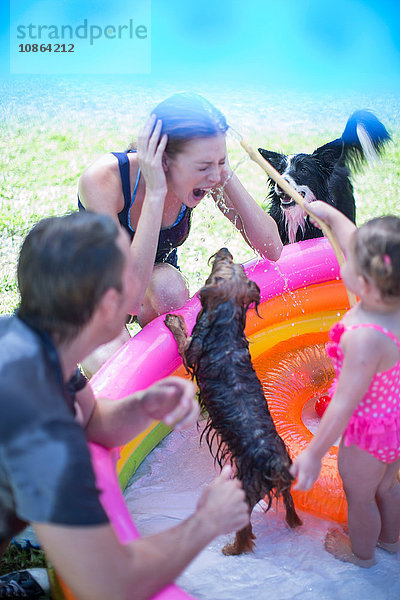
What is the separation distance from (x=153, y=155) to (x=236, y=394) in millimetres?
994

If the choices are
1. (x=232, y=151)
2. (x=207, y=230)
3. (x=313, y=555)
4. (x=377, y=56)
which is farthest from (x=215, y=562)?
(x=377, y=56)

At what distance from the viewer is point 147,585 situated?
148cm

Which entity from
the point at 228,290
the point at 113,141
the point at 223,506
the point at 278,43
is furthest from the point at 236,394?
the point at 278,43

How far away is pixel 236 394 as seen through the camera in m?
2.40

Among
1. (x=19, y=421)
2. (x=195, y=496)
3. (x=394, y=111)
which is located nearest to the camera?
(x=19, y=421)

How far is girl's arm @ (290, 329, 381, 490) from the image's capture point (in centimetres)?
180

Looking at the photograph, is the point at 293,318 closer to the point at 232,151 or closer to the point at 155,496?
the point at 155,496

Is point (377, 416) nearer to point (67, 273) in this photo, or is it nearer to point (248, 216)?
point (67, 273)

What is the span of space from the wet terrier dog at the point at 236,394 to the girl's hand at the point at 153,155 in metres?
0.41

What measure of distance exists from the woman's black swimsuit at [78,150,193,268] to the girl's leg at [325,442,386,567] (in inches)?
54.7

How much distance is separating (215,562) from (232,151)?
5.95 metres

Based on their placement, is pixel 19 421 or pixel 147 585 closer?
pixel 19 421

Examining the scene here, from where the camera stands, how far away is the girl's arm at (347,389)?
5.91ft

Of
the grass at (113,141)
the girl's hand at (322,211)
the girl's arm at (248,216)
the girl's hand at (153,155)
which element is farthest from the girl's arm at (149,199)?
the grass at (113,141)
